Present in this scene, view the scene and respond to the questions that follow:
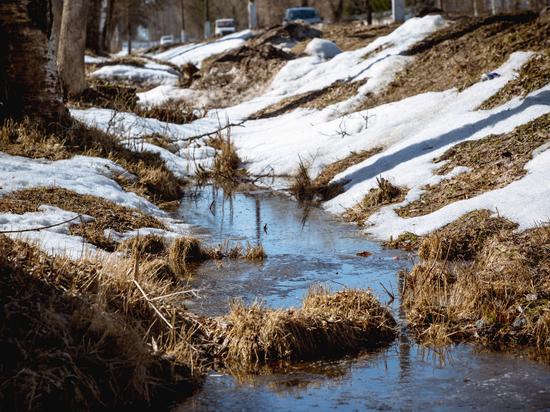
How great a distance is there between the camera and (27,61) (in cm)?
906

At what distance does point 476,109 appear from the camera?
31.4ft

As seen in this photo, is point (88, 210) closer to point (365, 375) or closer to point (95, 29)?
point (365, 375)

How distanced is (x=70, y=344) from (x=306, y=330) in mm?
1579

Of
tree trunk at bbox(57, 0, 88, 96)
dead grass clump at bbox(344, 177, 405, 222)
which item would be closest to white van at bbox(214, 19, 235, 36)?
tree trunk at bbox(57, 0, 88, 96)

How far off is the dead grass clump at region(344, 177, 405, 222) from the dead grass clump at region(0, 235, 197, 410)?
185 inches

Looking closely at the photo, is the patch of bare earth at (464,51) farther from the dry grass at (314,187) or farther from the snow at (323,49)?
the snow at (323,49)

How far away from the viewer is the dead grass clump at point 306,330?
3850 millimetres

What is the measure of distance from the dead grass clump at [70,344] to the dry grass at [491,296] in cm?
200

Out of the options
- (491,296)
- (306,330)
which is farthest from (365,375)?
(491,296)

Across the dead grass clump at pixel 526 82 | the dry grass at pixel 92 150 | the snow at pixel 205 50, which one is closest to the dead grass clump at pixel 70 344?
the dry grass at pixel 92 150

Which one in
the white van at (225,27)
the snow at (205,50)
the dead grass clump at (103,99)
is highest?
the white van at (225,27)

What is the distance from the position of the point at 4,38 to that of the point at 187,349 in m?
7.33

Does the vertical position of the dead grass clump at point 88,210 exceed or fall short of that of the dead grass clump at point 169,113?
it falls short

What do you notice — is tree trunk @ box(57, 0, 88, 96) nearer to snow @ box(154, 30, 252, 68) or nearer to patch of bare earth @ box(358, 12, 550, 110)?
patch of bare earth @ box(358, 12, 550, 110)
